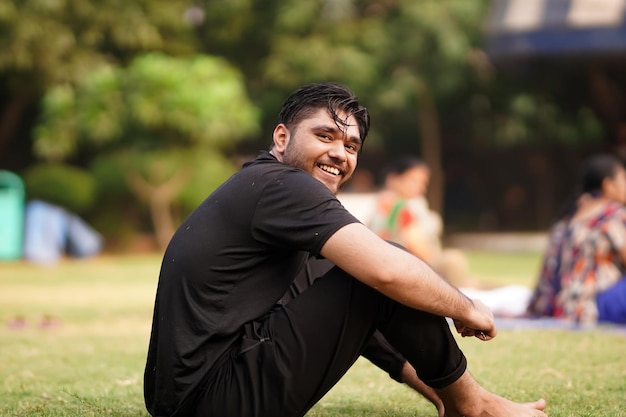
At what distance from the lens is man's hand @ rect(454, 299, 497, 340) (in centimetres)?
313

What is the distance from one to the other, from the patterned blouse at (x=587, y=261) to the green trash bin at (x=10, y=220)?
10763mm

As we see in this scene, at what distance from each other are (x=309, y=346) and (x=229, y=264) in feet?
1.19

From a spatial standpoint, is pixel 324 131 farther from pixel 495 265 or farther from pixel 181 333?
pixel 495 265

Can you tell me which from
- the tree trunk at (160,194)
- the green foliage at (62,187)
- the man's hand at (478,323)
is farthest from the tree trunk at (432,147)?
the man's hand at (478,323)

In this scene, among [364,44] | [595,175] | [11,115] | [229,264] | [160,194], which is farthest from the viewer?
[364,44]

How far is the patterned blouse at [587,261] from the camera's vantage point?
6.48 meters

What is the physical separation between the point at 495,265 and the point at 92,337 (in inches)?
346

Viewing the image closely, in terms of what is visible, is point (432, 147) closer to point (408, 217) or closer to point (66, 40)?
point (66, 40)

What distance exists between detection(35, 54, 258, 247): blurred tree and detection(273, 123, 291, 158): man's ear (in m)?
13.2

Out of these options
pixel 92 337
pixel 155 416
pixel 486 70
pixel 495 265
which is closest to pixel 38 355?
pixel 92 337

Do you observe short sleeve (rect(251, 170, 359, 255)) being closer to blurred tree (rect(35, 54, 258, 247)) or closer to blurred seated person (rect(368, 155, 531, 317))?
blurred seated person (rect(368, 155, 531, 317))

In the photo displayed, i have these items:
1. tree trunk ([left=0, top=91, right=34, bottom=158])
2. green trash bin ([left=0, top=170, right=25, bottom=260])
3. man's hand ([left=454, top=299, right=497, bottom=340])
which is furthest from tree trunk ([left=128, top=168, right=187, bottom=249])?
man's hand ([left=454, top=299, right=497, bottom=340])

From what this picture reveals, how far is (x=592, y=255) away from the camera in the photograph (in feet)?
21.4

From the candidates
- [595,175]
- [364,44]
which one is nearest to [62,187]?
[364,44]
